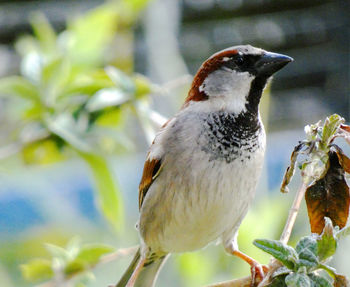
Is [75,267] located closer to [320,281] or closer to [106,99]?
[106,99]

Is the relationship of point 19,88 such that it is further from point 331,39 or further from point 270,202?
point 331,39

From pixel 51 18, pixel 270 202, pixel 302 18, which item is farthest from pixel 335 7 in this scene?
pixel 270 202

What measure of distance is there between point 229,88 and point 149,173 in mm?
205

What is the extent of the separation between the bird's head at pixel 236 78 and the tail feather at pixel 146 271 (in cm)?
33

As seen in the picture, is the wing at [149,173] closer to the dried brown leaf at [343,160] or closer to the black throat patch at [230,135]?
the black throat patch at [230,135]

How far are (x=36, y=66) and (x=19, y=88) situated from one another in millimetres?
62

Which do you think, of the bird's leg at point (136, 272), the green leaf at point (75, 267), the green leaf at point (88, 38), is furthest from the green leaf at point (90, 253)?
the green leaf at point (88, 38)

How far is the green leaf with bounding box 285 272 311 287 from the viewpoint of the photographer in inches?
21.7

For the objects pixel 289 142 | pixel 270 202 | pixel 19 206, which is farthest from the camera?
pixel 289 142

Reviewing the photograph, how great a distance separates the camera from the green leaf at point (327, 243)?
571 mm

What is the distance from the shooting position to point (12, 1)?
11.0 feet

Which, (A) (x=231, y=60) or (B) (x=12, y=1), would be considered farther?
(B) (x=12, y=1)

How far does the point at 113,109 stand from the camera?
4.22 ft

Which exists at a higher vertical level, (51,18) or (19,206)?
(51,18)
